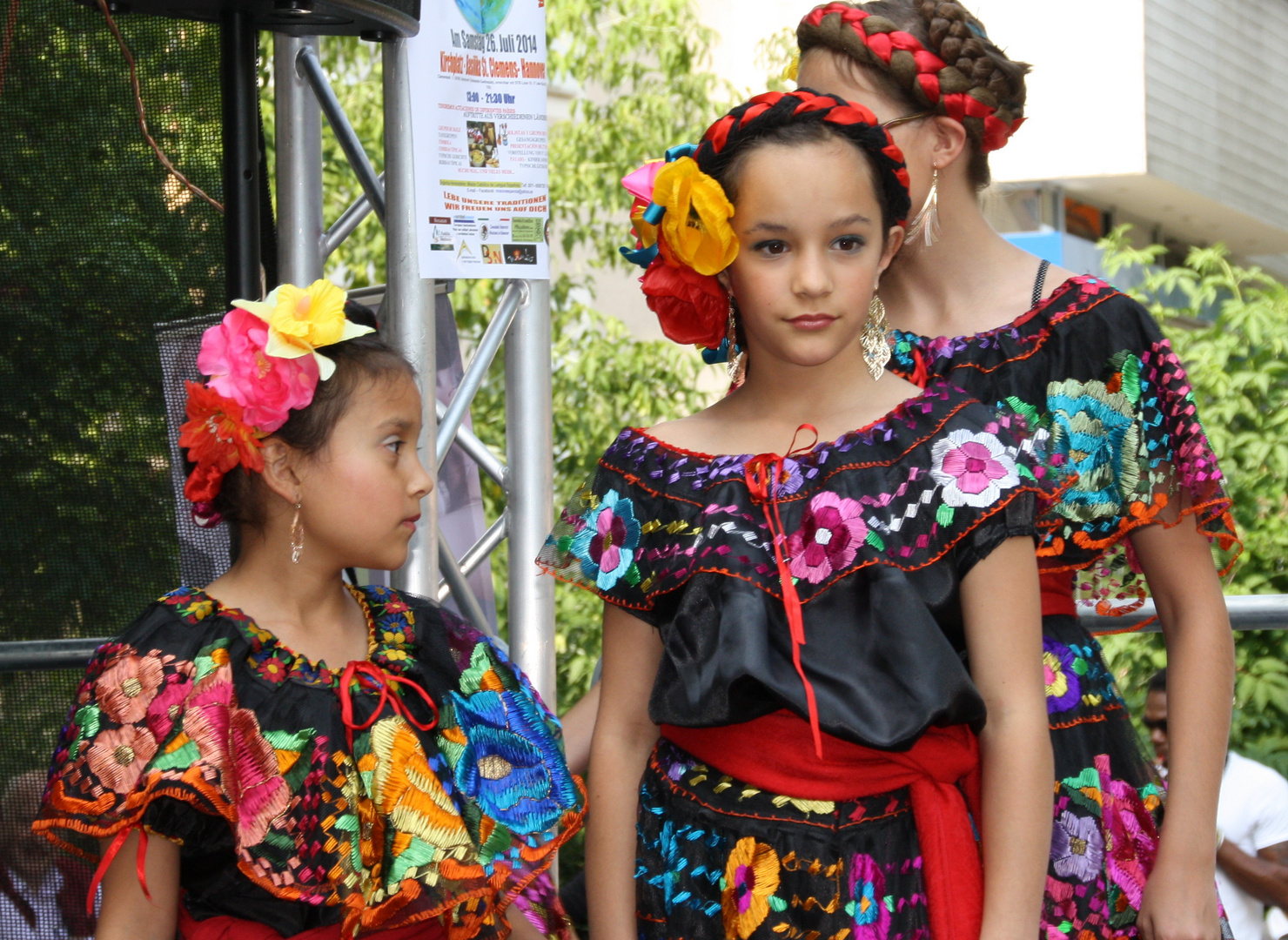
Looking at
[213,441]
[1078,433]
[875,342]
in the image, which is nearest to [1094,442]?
[1078,433]

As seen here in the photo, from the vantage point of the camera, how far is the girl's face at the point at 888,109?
6.20ft

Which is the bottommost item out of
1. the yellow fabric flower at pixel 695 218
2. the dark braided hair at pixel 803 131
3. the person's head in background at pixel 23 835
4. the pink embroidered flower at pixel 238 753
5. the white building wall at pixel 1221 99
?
the person's head in background at pixel 23 835

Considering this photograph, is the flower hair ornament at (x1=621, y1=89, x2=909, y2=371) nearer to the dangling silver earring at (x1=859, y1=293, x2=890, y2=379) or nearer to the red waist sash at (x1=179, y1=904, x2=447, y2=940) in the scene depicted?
the dangling silver earring at (x1=859, y1=293, x2=890, y2=379)

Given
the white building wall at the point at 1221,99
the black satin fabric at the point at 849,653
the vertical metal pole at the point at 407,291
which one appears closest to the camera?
the black satin fabric at the point at 849,653

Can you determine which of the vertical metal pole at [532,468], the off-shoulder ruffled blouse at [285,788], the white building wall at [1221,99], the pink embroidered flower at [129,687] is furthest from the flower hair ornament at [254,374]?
the white building wall at [1221,99]

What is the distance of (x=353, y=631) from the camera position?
1981 millimetres

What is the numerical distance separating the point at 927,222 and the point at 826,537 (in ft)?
1.72

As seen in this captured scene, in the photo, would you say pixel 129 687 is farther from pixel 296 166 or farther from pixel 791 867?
pixel 296 166

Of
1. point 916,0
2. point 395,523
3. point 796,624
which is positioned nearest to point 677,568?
point 796,624

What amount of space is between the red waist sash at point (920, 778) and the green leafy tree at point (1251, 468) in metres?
3.17

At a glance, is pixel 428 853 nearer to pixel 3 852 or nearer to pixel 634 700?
pixel 634 700

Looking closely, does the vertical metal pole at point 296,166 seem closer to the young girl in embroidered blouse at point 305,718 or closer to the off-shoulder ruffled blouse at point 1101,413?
the young girl in embroidered blouse at point 305,718

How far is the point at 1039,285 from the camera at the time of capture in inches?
74.9

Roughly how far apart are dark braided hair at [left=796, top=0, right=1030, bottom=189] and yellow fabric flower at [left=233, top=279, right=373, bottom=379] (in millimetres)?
765
